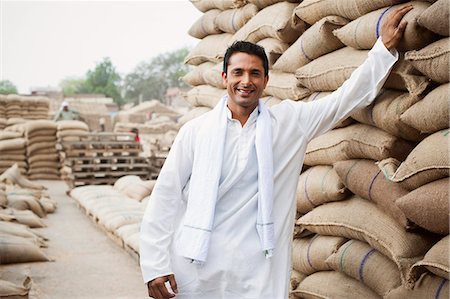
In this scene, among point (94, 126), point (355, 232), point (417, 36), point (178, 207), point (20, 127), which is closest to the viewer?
point (417, 36)

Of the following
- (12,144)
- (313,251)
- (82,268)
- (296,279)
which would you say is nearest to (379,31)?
(313,251)

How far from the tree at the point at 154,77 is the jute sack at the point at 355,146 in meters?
61.9

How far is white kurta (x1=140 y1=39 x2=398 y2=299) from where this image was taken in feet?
9.48

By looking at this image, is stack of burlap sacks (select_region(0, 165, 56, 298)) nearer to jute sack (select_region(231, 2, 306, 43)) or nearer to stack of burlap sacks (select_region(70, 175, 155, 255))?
stack of burlap sacks (select_region(70, 175, 155, 255))

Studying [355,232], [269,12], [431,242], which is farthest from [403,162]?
[269,12]

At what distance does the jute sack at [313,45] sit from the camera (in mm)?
3582

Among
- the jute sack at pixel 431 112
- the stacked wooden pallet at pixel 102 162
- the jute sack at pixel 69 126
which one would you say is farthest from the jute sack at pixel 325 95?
the jute sack at pixel 69 126

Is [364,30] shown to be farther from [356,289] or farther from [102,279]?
[102,279]

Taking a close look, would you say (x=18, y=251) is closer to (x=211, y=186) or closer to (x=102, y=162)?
(x=211, y=186)

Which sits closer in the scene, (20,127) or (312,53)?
(312,53)

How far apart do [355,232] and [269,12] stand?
4.84ft

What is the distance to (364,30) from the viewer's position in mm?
3195

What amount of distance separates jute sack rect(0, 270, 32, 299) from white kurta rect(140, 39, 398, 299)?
2.06 meters

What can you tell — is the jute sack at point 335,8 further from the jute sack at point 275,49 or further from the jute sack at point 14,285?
the jute sack at point 14,285
